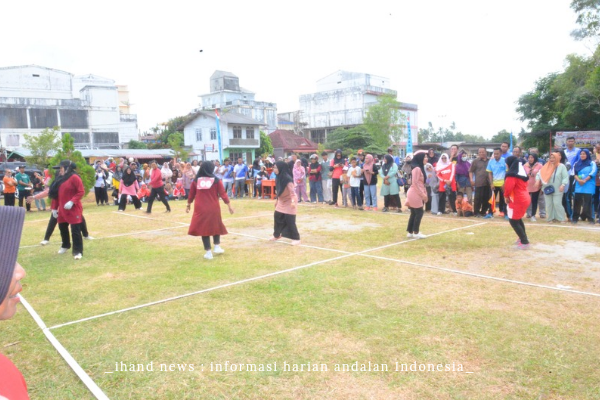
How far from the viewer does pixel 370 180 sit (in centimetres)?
1416

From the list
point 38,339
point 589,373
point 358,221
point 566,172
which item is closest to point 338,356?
point 589,373

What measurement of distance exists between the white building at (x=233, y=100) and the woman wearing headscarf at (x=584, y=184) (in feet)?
203

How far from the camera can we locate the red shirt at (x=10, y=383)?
137cm

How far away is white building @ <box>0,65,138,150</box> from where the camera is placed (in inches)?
2023

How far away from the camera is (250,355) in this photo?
386cm

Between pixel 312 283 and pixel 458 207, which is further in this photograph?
pixel 458 207

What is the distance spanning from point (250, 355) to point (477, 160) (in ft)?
32.6

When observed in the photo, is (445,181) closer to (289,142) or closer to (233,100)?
(289,142)

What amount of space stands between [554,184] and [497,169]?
1451 millimetres

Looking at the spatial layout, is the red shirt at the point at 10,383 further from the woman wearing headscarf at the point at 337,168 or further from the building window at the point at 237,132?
the building window at the point at 237,132

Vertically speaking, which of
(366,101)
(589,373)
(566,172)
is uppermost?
(366,101)

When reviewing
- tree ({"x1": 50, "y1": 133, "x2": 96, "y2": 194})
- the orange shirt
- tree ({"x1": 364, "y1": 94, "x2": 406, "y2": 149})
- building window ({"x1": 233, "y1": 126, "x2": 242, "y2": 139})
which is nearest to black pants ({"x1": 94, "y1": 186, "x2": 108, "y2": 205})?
tree ({"x1": 50, "y1": 133, "x2": 96, "y2": 194})

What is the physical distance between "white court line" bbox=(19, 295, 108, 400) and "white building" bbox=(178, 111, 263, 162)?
158 feet

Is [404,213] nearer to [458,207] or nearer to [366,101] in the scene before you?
[458,207]
